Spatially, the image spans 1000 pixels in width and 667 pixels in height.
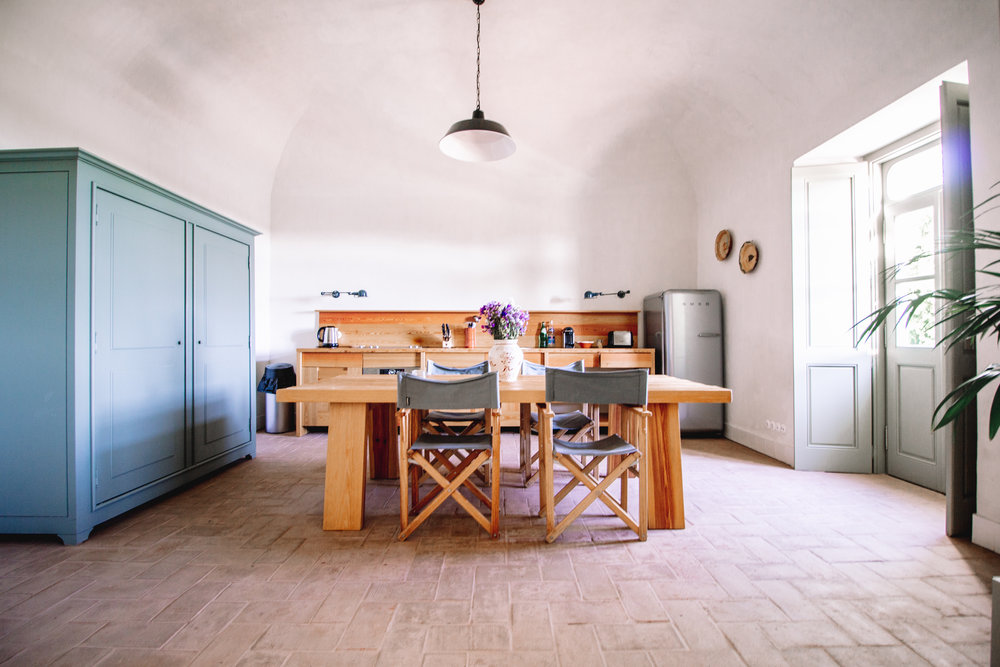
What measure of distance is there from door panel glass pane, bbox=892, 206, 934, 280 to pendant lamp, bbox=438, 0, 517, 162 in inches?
117

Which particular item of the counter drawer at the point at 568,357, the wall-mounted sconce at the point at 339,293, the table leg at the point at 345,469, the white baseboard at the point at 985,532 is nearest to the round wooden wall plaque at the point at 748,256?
the counter drawer at the point at 568,357

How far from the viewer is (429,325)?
544 cm

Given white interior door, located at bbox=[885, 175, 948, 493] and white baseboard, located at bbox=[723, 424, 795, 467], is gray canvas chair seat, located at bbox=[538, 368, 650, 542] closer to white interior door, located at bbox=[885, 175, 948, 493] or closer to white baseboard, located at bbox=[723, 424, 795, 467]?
white baseboard, located at bbox=[723, 424, 795, 467]

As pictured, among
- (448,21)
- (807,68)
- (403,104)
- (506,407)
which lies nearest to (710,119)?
(807,68)

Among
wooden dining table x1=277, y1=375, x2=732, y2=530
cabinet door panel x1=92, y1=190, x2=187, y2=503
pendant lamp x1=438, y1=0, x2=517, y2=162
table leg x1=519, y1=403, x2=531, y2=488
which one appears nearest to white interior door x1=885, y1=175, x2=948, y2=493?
wooden dining table x1=277, y1=375, x2=732, y2=530

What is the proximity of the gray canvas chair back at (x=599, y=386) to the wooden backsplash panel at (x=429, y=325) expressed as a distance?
310 centimetres

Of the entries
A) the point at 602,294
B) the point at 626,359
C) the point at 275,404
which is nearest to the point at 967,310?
the point at 626,359

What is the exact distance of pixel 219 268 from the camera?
3.52 m

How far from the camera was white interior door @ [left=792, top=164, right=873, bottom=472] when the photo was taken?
11.6 feet

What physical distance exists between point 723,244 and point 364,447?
4.20 m

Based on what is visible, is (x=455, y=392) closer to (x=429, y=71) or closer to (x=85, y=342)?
(x=85, y=342)

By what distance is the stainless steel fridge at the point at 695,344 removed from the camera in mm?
4711

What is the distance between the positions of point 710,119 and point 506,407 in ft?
12.0

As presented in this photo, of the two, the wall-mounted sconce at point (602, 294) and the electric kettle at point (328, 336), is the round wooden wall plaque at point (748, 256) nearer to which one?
the wall-mounted sconce at point (602, 294)
